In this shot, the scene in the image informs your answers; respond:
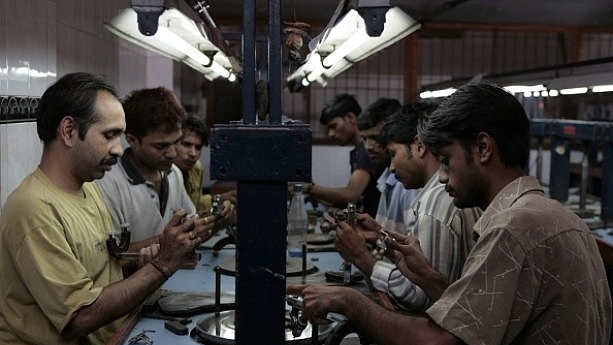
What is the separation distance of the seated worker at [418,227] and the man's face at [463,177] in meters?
0.45

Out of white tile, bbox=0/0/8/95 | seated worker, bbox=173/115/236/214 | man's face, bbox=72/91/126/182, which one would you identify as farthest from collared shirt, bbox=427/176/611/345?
seated worker, bbox=173/115/236/214

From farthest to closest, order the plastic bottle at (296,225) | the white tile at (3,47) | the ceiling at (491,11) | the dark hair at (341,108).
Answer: the ceiling at (491,11) < the dark hair at (341,108) < the plastic bottle at (296,225) < the white tile at (3,47)

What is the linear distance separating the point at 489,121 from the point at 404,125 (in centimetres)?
115

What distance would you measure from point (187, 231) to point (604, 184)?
3.51 metres

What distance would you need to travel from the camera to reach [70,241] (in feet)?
6.65

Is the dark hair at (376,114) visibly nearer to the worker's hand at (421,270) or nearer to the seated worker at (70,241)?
the worker's hand at (421,270)

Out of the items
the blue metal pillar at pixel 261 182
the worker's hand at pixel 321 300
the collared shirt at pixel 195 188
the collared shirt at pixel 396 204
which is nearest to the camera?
the blue metal pillar at pixel 261 182

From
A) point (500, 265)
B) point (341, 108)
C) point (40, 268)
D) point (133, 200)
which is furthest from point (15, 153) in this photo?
point (341, 108)

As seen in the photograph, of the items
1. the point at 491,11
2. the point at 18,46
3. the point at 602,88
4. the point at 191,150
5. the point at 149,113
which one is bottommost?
the point at 191,150

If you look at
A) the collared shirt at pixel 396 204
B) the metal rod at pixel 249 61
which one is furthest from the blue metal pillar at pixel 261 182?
the collared shirt at pixel 396 204

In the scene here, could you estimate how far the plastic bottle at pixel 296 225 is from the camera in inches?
144

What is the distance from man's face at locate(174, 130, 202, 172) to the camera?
4.03 m

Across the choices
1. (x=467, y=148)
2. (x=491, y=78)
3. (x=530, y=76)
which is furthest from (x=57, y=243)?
(x=491, y=78)

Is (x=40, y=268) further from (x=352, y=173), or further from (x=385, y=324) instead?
(x=352, y=173)
